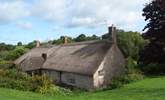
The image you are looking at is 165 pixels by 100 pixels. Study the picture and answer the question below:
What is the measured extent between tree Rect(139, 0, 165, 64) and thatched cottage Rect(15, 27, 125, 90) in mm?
4767

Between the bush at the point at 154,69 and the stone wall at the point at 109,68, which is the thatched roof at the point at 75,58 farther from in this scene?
the bush at the point at 154,69

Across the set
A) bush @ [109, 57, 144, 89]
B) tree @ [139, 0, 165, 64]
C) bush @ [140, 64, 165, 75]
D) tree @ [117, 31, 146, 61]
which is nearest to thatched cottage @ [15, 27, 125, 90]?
bush @ [109, 57, 144, 89]

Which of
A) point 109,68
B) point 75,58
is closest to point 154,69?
point 109,68

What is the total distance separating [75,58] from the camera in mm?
50938

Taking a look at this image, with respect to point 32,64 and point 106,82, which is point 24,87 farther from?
point 32,64

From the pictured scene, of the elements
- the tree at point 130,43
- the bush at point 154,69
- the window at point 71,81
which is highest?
the tree at point 130,43

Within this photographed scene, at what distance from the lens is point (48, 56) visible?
203 feet

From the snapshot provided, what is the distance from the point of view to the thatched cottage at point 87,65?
43.9 meters

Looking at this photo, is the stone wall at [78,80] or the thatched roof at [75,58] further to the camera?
the thatched roof at [75,58]

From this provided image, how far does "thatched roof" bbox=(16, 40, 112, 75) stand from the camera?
45.2 m

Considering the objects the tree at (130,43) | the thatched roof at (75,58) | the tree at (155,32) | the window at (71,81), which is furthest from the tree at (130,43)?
the window at (71,81)

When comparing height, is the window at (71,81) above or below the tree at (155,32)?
below

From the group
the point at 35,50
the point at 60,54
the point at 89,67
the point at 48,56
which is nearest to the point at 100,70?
the point at 89,67

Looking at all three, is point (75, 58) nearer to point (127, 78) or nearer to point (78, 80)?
point (78, 80)
